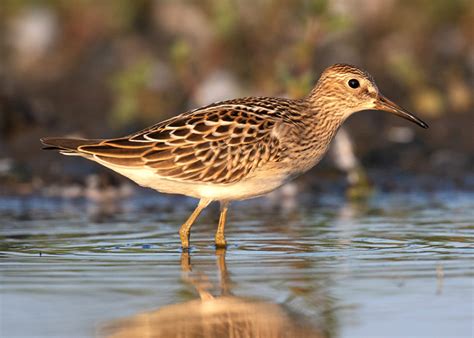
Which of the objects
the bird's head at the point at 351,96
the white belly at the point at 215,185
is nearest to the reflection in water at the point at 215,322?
the white belly at the point at 215,185

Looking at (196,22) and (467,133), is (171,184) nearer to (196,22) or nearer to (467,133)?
(467,133)

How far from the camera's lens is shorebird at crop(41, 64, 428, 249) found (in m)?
9.84

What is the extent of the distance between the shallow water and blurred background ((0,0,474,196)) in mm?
2312

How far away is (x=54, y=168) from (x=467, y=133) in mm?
5967

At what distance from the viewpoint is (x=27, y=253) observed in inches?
365

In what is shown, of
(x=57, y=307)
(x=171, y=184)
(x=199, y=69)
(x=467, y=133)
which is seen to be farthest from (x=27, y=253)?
(x=199, y=69)

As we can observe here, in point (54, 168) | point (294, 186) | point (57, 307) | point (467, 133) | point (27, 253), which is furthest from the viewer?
point (467, 133)

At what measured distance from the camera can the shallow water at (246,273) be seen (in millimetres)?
6410

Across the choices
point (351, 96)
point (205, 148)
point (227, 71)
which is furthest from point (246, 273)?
point (227, 71)

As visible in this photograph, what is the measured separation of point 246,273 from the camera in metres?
8.11

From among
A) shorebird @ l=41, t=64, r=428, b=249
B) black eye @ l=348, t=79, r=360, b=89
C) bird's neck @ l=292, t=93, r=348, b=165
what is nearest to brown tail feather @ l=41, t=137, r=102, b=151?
shorebird @ l=41, t=64, r=428, b=249

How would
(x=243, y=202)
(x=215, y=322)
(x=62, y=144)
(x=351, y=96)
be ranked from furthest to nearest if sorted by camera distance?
(x=243, y=202) → (x=351, y=96) → (x=62, y=144) → (x=215, y=322)

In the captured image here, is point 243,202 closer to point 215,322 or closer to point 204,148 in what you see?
point 204,148

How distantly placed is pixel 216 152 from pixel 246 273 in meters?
2.05
